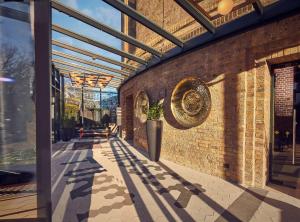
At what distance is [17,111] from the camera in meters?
5.31

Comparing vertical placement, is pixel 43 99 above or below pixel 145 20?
below

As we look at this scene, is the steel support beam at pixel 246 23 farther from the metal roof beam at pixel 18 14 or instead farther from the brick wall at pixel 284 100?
the brick wall at pixel 284 100

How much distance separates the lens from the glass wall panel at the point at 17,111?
1.80 m

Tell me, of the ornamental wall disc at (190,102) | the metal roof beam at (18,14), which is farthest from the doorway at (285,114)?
the metal roof beam at (18,14)

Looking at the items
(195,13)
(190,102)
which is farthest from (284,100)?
(195,13)

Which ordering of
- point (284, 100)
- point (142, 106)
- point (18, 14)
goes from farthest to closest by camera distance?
point (284, 100) < point (142, 106) < point (18, 14)

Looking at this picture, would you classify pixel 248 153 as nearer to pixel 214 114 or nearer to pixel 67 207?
pixel 214 114

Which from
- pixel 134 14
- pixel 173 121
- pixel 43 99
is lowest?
pixel 173 121

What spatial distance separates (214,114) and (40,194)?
12.3 feet

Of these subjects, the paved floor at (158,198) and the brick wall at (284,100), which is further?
the brick wall at (284,100)

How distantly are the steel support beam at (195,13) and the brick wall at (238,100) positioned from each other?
458 mm

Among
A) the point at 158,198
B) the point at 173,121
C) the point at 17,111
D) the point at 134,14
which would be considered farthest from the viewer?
the point at 173,121

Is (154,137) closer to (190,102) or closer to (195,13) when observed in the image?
(190,102)

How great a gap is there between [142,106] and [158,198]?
14.5ft
